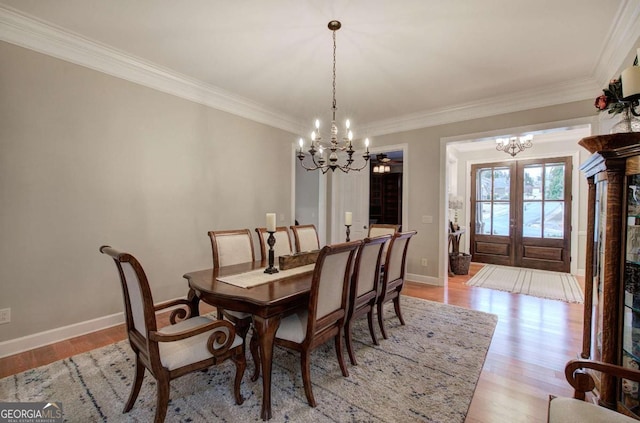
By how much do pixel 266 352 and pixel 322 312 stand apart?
0.42 meters

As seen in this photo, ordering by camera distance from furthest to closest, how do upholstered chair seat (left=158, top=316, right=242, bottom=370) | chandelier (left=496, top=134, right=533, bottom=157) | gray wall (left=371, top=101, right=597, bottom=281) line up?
1. chandelier (left=496, top=134, right=533, bottom=157)
2. gray wall (left=371, top=101, right=597, bottom=281)
3. upholstered chair seat (left=158, top=316, right=242, bottom=370)

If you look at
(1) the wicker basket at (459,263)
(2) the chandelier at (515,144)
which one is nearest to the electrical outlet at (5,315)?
(1) the wicker basket at (459,263)

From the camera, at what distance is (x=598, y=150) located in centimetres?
151

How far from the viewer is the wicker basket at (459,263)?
5.19 m

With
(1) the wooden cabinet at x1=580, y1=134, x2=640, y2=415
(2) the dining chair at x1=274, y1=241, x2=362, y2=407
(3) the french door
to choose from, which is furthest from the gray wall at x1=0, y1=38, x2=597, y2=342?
(1) the wooden cabinet at x1=580, y1=134, x2=640, y2=415

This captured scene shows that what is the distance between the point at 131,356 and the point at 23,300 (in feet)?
3.50

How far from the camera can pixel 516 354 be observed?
7.97ft

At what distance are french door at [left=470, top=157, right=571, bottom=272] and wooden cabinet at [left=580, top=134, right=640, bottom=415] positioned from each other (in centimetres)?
501

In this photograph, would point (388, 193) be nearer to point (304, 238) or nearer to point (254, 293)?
point (304, 238)

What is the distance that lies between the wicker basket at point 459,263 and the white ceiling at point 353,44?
2599 mm

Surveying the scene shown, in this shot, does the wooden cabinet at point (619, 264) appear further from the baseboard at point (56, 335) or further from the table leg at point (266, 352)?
the baseboard at point (56, 335)

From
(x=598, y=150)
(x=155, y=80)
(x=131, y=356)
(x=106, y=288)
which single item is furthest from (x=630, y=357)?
(x=155, y=80)

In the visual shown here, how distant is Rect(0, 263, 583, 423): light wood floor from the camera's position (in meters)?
1.80

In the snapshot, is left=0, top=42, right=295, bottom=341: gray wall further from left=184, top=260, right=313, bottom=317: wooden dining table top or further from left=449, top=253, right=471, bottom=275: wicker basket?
left=449, top=253, right=471, bottom=275: wicker basket
